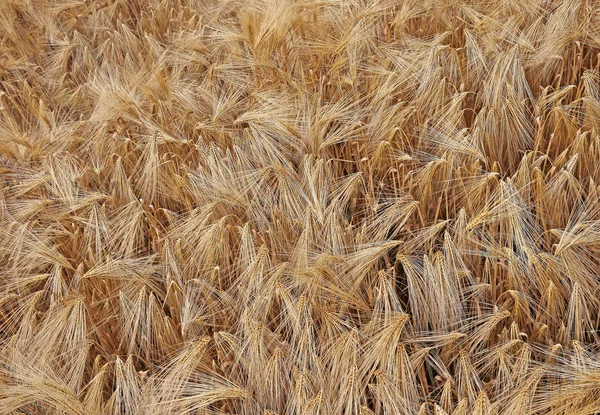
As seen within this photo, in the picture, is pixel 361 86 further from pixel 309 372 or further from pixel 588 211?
pixel 309 372

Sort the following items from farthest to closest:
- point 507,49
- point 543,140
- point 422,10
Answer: point 422,10
point 507,49
point 543,140

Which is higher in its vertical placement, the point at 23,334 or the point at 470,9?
the point at 470,9

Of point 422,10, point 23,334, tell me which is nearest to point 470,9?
point 422,10

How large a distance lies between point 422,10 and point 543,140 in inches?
15.7

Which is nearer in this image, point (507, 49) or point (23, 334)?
point (23, 334)

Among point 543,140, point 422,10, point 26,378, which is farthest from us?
point 422,10

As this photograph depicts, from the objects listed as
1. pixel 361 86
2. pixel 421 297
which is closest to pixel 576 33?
pixel 361 86

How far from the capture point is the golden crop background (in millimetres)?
925

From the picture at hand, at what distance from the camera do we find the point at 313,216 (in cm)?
107

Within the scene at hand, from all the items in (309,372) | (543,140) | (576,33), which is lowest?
(309,372)

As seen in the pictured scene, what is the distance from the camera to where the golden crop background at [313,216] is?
3.04ft

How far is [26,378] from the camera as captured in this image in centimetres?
91

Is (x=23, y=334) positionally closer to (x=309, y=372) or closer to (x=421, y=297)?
(x=309, y=372)

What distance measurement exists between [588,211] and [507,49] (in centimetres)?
39
